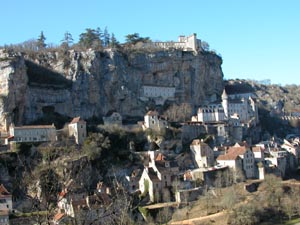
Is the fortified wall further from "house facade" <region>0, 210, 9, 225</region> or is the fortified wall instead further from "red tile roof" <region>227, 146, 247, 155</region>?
"house facade" <region>0, 210, 9, 225</region>

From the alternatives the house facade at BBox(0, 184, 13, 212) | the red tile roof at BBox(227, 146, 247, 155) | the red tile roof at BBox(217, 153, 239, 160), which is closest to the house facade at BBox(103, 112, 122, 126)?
the red tile roof at BBox(217, 153, 239, 160)

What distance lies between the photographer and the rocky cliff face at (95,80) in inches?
2480

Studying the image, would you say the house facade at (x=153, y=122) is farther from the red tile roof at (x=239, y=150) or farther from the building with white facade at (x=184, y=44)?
the building with white facade at (x=184, y=44)

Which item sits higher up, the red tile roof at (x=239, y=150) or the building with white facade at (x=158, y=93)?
the building with white facade at (x=158, y=93)

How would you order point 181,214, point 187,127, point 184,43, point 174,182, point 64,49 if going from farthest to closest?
point 184,43, point 64,49, point 187,127, point 174,182, point 181,214

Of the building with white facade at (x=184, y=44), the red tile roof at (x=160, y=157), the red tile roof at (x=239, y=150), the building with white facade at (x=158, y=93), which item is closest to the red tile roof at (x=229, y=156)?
the red tile roof at (x=239, y=150)

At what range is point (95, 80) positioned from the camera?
71.4m

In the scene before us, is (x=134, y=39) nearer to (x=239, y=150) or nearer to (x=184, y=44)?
(x=184, y=44)

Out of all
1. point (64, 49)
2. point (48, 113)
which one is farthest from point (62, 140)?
point (64, 49)

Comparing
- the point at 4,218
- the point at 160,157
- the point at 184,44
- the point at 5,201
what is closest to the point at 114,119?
the point at 160,157

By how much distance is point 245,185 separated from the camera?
164 ft

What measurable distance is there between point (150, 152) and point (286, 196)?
15.9 m

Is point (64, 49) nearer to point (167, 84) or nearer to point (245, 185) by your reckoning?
point (167, 84)

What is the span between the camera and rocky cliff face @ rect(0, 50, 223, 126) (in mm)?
63000
